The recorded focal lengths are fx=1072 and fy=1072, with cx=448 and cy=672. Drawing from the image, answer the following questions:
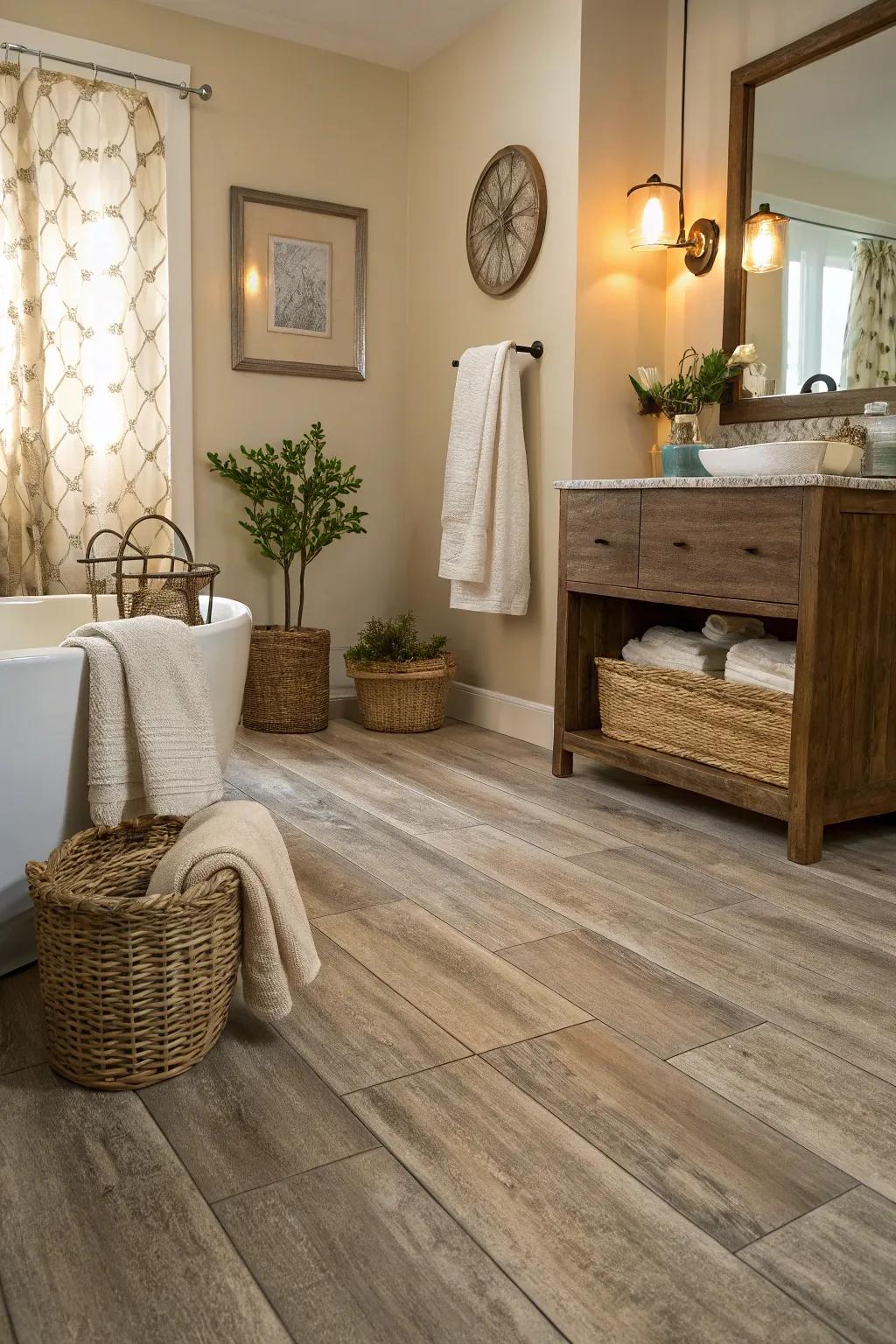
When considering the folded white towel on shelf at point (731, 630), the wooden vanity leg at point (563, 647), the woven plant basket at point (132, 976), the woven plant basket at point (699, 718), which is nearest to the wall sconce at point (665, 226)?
the wooden vanity leg at point (563, 647)

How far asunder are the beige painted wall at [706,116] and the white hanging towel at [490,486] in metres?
0.56

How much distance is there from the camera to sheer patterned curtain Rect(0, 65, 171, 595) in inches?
132

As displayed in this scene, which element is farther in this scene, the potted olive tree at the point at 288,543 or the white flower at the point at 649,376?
the potted olive tree at the point at 288,543

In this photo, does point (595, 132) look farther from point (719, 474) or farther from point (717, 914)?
point (717, 914)

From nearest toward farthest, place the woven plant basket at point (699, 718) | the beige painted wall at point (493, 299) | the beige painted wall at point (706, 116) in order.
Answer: the woven plant basket at point (699, 718)
the beige painted wall at point (706, 116)
the beige painted wall at point (493, 299)

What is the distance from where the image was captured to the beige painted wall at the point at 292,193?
370 centimetres

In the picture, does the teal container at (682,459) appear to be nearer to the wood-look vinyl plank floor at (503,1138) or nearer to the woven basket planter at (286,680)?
the wood-look vinyl plank floor at (503,1138)

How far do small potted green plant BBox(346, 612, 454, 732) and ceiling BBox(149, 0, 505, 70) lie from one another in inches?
80.4

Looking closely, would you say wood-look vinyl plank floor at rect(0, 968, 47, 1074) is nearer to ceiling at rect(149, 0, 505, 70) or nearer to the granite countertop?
the granite countertop

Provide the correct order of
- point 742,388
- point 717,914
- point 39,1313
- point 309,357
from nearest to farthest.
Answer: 1. point 39,1313
2. point 717,914
3. point 742,388
4. point 309,357

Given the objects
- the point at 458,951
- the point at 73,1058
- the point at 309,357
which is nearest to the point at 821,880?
the point at 458,951

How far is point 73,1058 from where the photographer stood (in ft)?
4.73

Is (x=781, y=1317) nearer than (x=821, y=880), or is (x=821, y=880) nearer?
(x=781, y=1317)

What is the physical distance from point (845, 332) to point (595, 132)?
1060 millimetres
